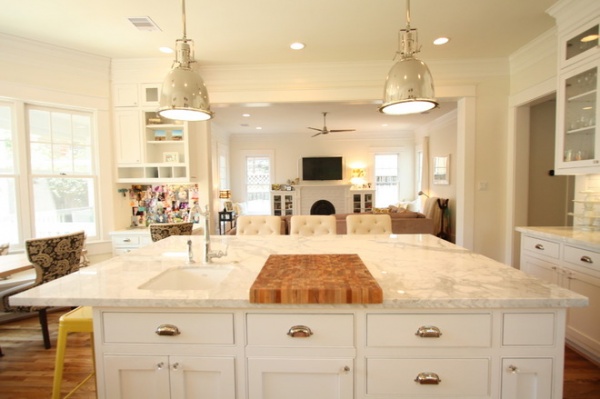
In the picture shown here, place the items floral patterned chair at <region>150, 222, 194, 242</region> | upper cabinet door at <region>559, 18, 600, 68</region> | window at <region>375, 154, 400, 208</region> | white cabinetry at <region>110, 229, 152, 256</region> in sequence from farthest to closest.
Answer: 1. window at <region>375, 154, 400, 208</region>
2. white cabinetry at <region>110, 229, 152, 256</region>
3. floral patterned chair at <region>150, 222, 194, 242</region>
4. upper cabinet door at <region>559, 18, 600, 68</region>

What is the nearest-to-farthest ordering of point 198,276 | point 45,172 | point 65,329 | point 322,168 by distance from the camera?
1. point 65,329
2. point 198,276
3. point 45,172
4. point 322,168

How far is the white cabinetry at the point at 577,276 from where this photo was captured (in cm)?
210

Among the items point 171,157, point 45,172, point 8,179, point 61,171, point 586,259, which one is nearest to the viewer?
point 586,259

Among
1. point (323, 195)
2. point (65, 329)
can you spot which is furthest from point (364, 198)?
point (65, 329)

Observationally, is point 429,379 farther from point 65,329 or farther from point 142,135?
point 142,135

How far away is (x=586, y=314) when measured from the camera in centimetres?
219

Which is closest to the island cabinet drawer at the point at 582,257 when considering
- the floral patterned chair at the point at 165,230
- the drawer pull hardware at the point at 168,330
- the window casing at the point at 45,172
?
the drawer pull hardware at the point at 168,330

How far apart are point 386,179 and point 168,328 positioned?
7.92m

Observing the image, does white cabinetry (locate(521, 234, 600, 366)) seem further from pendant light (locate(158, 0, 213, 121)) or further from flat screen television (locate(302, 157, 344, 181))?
flat screen television (locate(302, 157, 344, 181))

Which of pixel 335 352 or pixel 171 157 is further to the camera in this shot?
pixel 171 157

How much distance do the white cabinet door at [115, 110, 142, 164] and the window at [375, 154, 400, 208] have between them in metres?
6.30

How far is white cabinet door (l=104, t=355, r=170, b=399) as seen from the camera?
4.04 ft

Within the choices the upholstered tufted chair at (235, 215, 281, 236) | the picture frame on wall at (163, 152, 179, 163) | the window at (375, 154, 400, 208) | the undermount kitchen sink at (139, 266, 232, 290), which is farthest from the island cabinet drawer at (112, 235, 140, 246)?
the window at (375, 154, 400, 208)

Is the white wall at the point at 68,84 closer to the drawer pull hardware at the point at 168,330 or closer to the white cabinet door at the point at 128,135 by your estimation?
the white cabinet door at the point at 128,135
